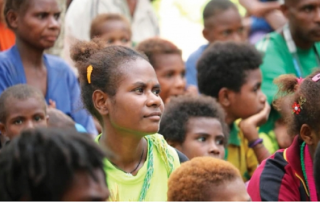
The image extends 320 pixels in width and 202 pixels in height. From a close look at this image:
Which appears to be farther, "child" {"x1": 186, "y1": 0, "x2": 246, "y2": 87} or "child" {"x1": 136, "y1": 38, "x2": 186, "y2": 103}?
"child" {"x1": 186, "y1": 0, "x2": 246, "y2": 87}

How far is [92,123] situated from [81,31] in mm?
1457

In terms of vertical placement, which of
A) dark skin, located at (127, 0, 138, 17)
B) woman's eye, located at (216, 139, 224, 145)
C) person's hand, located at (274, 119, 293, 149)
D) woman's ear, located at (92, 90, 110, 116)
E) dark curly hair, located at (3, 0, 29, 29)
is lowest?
person's hand, located at (274, 119, 293, 149)

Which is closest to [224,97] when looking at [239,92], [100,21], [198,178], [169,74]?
[239,92]

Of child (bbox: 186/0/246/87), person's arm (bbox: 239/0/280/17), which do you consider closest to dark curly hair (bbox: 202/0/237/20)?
child (bbox: 186/0/246/87)

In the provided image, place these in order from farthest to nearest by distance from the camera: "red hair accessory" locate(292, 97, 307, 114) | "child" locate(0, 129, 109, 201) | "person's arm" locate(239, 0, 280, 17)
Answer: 1. "person's arm" locate(239, 0, 280, 17)
2. "red hair accessory" locate(292, 97, 307, 114)
3. "child" locate(0, 129, 109, 201)

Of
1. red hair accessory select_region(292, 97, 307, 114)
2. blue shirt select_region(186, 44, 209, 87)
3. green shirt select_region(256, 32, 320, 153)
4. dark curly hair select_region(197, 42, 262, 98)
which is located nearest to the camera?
red hair accessory select_region(292, 97, 307, 114)

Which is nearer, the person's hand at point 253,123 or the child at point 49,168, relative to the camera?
the child at point 49,168

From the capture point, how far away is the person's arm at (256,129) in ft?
16.5

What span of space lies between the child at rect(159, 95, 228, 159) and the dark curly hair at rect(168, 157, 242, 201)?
1.50 m

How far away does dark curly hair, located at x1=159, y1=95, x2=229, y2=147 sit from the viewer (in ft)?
14.7

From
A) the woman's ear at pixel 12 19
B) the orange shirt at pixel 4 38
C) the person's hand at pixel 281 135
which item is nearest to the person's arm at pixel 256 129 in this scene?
the person's hand at pixel 281 135

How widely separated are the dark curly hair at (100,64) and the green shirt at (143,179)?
37 centimetres

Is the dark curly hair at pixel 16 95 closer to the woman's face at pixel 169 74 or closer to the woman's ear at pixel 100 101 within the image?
the woman's ear at pixel 100 101

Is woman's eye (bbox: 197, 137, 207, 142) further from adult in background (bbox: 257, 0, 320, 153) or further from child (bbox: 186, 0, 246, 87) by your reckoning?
child (bbox: 186, 0, 246, 87)
